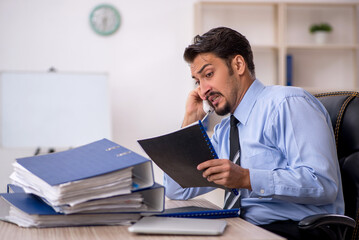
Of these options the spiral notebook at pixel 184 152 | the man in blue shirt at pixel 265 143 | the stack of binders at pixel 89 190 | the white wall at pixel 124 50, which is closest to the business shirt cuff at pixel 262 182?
the man in blue shirt at pixel 265 143

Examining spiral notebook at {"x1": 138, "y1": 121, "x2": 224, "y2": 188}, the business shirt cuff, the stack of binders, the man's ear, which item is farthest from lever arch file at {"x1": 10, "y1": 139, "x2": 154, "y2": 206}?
the man's ear

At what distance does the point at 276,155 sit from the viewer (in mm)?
1484

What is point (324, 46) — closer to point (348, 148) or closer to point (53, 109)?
point (53, 109)

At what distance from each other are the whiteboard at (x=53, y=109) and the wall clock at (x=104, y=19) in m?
0.56

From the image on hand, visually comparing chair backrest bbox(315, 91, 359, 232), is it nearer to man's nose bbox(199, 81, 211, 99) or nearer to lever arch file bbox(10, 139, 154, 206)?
man's nose bbox(199, 81, 211, 99)

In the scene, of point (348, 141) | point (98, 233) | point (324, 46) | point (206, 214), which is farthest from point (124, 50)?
point (98, 233)

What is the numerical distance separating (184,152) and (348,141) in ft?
2.02

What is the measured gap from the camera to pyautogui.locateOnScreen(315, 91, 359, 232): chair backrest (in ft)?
4.74

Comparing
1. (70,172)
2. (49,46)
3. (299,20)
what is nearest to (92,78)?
(49,46)

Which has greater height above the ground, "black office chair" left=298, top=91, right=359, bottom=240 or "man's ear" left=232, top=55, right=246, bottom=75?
"man's ear" left=232, top=55, right=246, bottom=75

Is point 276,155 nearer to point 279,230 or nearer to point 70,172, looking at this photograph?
point 279,230

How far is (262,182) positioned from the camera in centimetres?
127

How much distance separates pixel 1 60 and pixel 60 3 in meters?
0.65

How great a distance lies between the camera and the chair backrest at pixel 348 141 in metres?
1.45
